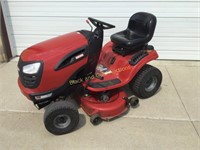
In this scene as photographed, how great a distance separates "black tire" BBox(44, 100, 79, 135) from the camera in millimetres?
2402

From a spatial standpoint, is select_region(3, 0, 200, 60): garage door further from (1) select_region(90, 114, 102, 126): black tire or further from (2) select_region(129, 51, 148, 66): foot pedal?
(1) select_region(90, 114, 102, 126): black tire

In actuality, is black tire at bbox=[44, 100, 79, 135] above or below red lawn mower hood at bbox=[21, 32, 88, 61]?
below

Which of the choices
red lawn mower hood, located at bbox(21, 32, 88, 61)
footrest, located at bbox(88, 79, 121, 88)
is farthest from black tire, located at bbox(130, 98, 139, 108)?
red lawn mower hood, located at bbox(21, 32, 88, 61)

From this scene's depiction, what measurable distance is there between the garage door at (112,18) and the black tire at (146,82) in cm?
137

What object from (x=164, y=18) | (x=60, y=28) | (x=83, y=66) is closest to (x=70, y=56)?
(x=83, y=66)

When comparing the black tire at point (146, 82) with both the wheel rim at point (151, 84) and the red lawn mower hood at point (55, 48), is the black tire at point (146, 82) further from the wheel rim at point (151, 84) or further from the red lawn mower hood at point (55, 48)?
the red lawn mower hood at point (55, 48)

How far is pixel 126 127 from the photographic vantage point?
271cm

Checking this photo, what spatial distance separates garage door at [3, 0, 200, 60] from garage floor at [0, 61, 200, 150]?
1.20 metres

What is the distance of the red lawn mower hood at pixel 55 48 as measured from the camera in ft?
7.77

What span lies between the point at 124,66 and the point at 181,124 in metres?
1.02

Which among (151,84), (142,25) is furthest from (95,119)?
(142,25)

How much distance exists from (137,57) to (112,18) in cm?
152

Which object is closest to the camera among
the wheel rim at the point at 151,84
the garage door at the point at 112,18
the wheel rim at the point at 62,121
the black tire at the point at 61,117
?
the black tire at the point at 61,117

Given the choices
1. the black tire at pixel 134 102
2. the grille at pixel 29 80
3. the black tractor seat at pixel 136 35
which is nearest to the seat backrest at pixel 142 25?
the black tractor seat at pixel 136 35
